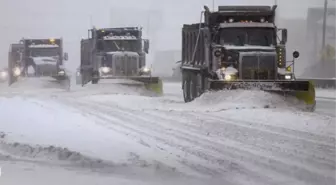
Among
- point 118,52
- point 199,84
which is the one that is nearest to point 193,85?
point 199,84

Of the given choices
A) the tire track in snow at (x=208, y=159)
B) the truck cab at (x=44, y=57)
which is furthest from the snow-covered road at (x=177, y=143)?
the truck cab at (x=44, y=57)

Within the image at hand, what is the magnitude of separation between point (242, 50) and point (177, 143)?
9.35 m

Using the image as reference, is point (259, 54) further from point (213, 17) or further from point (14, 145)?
point (14, 145)

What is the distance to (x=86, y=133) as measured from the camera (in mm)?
13945

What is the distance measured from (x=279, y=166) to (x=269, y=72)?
11661mm

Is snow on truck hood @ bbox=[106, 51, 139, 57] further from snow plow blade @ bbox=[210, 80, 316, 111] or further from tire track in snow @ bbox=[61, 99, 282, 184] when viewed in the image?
tire track in snow @ bbox=[61, 99, 282, 184]

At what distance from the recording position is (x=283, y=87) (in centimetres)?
1969

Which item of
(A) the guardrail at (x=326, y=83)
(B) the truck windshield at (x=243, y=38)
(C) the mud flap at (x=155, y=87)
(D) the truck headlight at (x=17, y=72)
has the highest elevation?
(B) the truck windshield at (x=243, y=38)

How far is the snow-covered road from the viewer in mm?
9266

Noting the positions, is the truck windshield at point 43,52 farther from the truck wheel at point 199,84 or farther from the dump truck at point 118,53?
the truck wheel at point 199,84

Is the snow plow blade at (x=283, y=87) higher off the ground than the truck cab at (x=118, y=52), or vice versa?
the truck cab at (x=118, y=52)

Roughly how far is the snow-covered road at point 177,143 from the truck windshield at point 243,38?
2292 mm

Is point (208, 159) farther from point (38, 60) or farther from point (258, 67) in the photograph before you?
point (38, 60)

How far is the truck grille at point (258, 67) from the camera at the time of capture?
69.3ft
